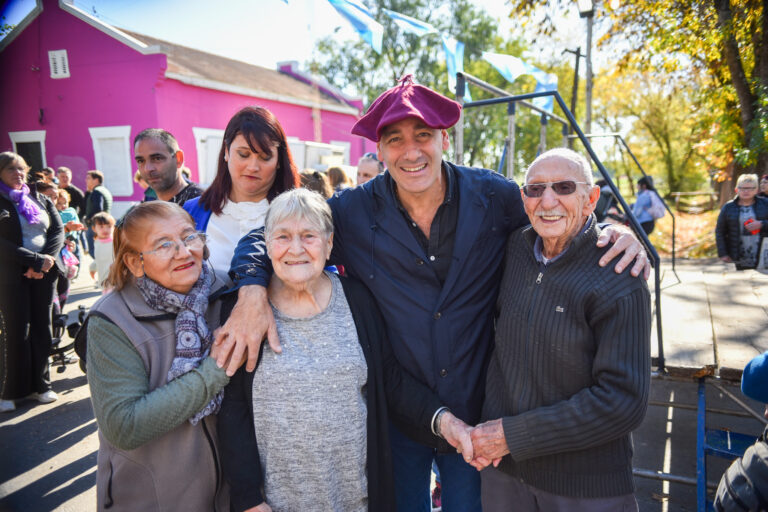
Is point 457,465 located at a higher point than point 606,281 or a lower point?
lower

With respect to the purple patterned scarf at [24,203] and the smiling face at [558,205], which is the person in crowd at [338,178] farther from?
the smiling face at [558,205]

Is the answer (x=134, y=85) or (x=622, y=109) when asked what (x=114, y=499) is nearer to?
(x=134, y=85)

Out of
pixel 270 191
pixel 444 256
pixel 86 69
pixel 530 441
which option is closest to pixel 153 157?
pixel 270 191

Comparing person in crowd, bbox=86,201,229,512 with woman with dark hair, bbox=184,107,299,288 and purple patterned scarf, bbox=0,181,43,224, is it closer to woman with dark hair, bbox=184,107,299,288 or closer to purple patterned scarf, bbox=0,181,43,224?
woman with dark hair, bbox=184,107,299,288

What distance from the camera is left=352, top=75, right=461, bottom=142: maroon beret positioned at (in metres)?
1.88

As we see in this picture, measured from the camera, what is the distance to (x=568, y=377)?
5.36 feet

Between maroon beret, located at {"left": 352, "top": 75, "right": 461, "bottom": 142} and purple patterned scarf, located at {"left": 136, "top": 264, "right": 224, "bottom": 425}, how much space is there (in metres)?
0.96

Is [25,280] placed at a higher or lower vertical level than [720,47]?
lower

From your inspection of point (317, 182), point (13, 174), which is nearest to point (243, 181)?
point (317, 182)

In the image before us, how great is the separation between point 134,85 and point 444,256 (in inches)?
527

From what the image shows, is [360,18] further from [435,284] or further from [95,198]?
[95,198]

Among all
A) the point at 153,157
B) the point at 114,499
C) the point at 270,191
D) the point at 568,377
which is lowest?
the point at 114,499

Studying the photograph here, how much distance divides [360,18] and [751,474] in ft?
16.6

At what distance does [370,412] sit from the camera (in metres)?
1.77
